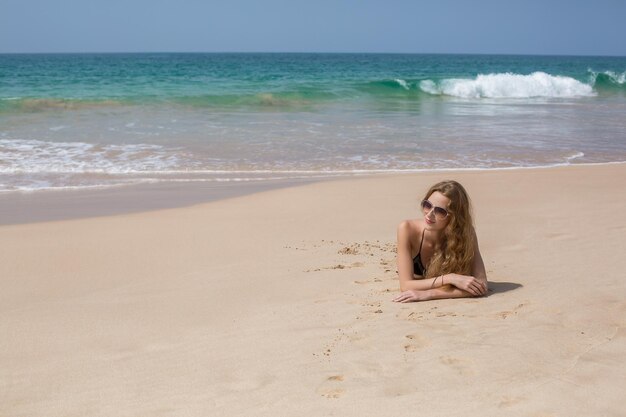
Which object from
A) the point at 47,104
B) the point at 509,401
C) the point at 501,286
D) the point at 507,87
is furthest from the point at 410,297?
the point at 507,87

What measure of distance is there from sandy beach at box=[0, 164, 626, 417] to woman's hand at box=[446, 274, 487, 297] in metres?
0.07

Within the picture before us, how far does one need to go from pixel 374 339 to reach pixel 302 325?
18.5 inches

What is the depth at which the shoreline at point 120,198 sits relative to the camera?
7129 millimetres

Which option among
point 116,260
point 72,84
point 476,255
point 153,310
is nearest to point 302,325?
point 153,310

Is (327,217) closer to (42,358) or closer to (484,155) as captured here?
(42,358)

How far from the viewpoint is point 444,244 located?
4.64 metres

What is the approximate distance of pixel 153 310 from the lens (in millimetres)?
4250

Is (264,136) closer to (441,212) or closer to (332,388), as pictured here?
(441,212)

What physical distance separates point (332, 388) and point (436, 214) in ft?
5.82

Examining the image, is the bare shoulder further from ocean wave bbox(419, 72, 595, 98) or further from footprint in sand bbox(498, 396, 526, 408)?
ocean wave bbox(419, 72, 595, 98)

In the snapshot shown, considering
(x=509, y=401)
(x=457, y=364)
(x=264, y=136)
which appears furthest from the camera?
(x=264, y=136)

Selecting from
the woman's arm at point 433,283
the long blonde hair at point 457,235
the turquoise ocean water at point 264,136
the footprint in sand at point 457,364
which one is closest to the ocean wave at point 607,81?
the turquoise ocean water at point 264,136

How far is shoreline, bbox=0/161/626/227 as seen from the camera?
23.4 ft

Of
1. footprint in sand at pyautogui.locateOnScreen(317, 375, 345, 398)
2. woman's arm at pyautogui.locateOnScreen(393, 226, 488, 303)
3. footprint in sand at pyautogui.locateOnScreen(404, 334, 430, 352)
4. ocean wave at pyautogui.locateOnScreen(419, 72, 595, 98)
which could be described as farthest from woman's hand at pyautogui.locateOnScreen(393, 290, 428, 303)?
ocean wave at pyautogui.locateOnScreen(419, 72, 595, 98)
